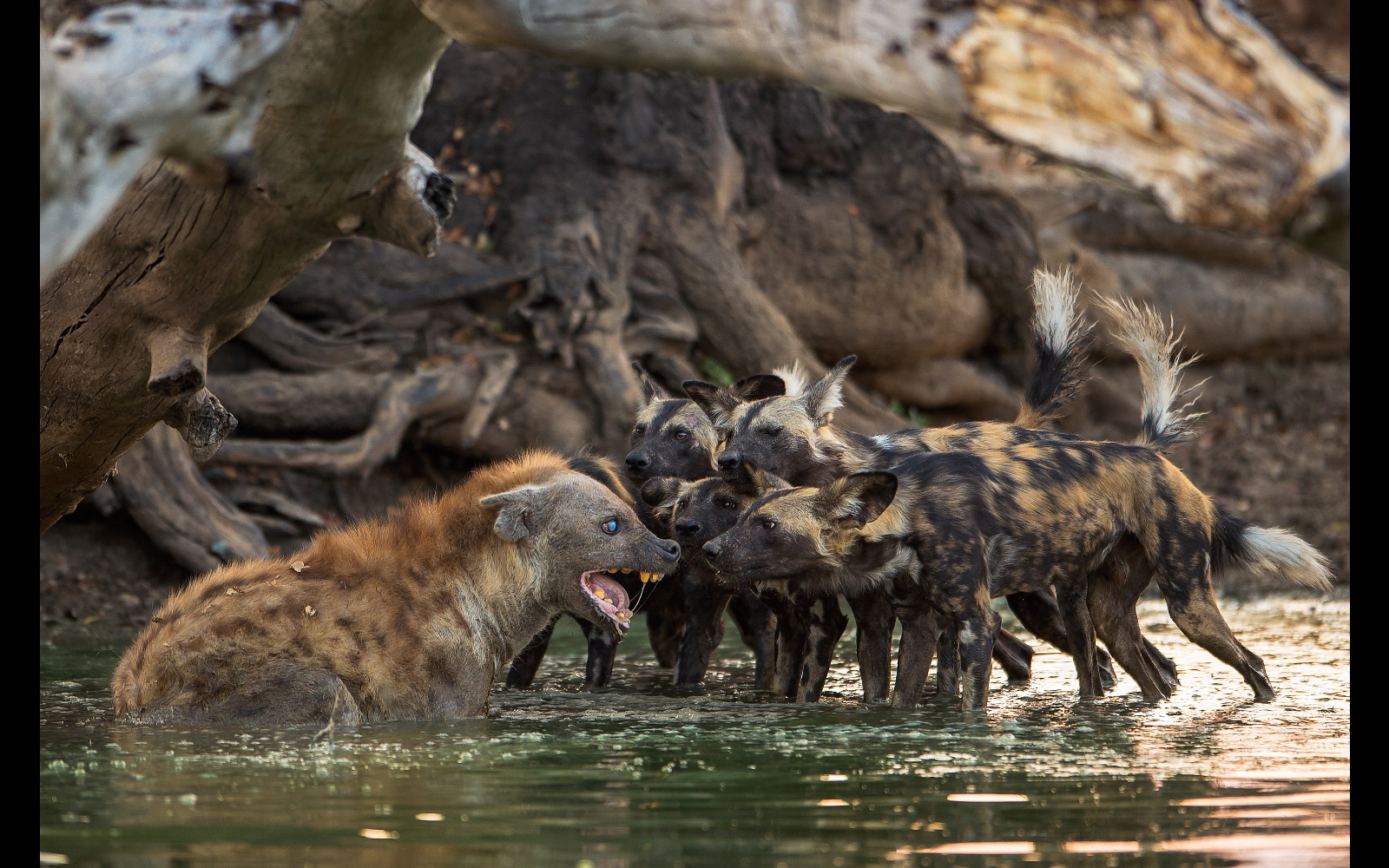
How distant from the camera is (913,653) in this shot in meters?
7.80

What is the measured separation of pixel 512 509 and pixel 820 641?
6.34 ft

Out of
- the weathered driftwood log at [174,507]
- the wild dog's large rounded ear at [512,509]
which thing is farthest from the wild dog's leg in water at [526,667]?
the weathered driftwood log at [174,507]

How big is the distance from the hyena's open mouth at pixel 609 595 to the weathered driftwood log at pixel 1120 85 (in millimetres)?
3512

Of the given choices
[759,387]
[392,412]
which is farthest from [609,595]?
[392,412]

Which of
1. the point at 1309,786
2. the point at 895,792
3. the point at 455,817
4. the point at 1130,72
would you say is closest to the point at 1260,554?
the point at 1309,786

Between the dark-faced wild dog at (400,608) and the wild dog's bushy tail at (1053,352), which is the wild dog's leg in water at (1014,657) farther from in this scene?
the dark-faced wild dog at (400,608)

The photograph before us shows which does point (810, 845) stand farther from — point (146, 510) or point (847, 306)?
point (847, 306)

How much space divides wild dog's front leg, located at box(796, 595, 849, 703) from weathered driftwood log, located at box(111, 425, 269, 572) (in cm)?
567

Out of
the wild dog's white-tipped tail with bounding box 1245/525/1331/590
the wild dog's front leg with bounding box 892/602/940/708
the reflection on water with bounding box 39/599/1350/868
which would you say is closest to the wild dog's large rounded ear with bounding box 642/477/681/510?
the reflection on water with bounding box 39/599/1350/868

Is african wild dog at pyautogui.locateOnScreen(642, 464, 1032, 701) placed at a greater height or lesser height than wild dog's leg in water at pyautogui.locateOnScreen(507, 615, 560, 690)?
greater

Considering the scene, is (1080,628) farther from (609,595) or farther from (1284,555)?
(609,595)

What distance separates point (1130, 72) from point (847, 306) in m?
13.2

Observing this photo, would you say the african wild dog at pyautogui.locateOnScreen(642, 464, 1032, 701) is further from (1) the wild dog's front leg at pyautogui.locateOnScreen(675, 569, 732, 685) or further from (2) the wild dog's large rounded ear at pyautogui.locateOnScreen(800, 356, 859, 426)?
(2) the wild dog's large rounded ear at pyautogui.locateOnScreen(800, 356, 859, 426)

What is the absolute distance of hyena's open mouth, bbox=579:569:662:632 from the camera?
7.53 meters
